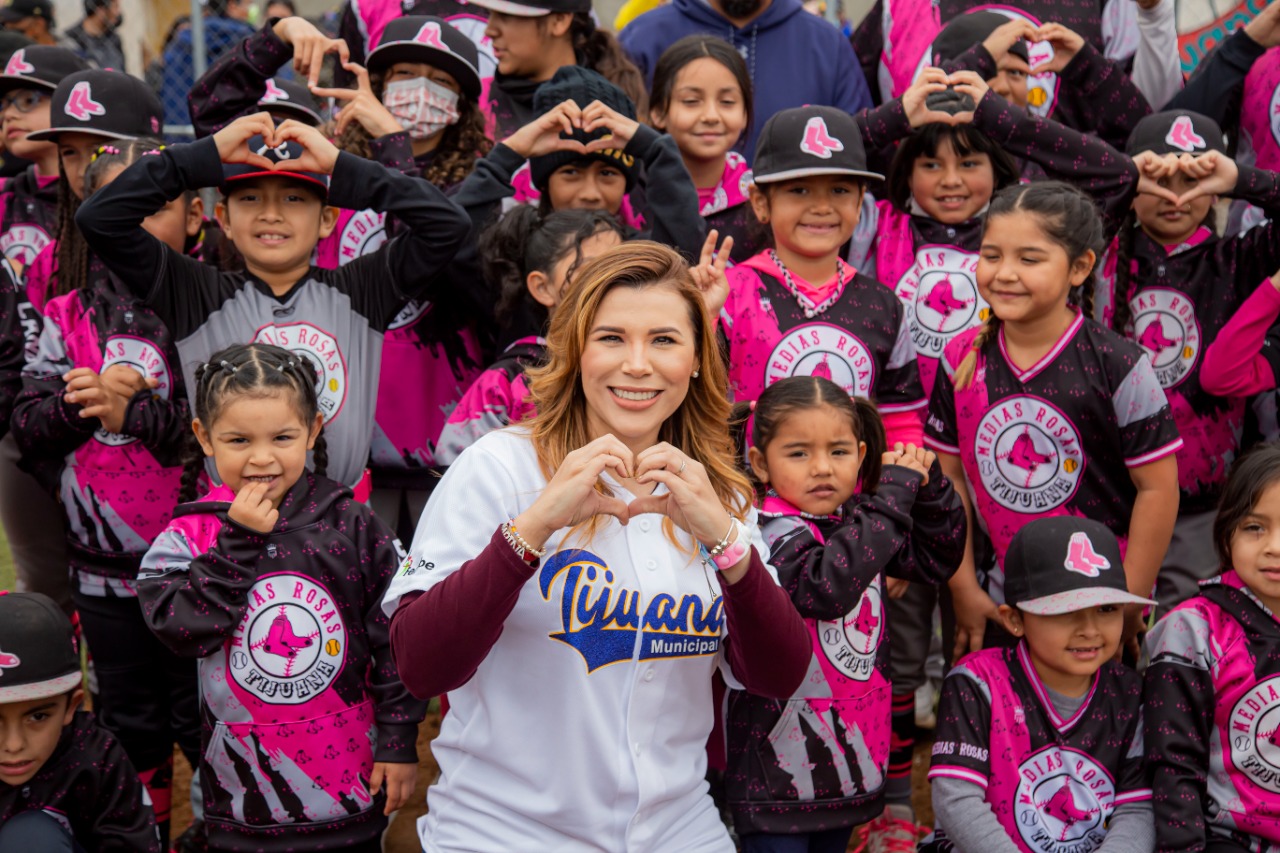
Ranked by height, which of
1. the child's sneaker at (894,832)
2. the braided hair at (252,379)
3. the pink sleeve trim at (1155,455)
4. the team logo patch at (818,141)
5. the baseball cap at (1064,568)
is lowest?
the child's sneaker at (894,832)

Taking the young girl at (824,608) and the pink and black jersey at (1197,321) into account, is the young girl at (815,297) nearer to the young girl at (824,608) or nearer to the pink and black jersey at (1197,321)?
the young girl at (824,608)

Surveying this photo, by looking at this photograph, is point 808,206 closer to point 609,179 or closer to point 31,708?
point 609,179

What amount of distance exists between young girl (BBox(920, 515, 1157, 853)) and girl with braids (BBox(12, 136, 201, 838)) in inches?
89.9

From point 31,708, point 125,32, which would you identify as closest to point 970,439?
point 31,708

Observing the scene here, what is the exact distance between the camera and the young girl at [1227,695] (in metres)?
3.43

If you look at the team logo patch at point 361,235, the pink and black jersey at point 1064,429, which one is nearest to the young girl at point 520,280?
the team logo patch at point 361,235

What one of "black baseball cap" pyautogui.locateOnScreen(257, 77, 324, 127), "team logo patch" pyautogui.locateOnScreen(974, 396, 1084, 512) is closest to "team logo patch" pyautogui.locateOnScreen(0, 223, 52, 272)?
"black baseball cap" pyautogui.locateOnScreen(257, 77, 324, 127)

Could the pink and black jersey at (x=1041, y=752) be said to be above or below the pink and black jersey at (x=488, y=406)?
below

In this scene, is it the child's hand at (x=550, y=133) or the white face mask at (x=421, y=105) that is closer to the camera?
the child's hand at (x=550, y=133)

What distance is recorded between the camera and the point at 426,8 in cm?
533

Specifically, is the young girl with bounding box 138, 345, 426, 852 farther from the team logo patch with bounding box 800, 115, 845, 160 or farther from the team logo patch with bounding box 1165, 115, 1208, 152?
the team logo patch with bounding box 1165, 115, 1208, 152

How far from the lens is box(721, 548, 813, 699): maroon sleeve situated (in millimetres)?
2545

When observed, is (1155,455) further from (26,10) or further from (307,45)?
(26,10)

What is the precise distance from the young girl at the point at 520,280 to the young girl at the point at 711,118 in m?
0.69
